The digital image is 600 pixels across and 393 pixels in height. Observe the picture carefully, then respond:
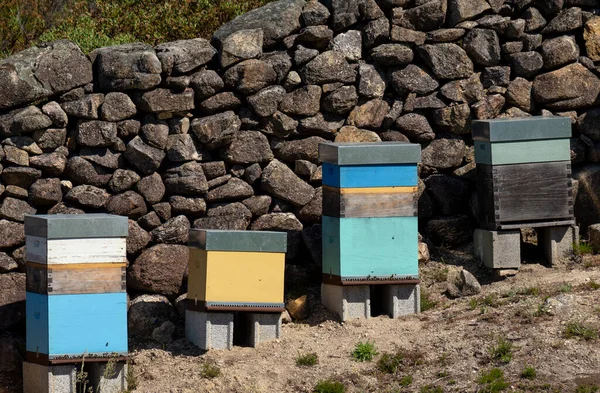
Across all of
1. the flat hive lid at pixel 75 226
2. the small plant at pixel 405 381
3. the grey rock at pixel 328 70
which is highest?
Result: the grey rock at pixel 328 70

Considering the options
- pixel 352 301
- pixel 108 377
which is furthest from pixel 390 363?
pixel 108 377

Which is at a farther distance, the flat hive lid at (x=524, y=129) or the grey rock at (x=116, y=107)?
the flat hive lid at (x=524, y=129)

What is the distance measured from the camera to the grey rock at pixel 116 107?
942 centimetres

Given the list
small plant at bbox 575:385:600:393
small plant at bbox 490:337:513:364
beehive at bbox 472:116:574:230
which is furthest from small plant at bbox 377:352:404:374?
beehive at bbox 472:116:574:230

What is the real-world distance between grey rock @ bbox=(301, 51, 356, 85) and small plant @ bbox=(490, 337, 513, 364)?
112 inches

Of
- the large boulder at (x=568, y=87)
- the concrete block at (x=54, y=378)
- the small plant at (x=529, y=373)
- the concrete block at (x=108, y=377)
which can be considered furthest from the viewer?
the large boulder at (x=568, y=87)

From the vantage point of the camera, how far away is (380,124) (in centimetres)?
1016

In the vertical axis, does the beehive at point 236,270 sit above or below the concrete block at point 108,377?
above

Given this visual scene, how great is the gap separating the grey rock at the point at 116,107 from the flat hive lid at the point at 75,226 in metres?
1.21

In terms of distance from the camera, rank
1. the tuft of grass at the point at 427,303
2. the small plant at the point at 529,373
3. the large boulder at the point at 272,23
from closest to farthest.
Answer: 1. the small plant at the point at 529,373
2. the tuft of grass at the point at 427,303
3. the large boulder at the point at 272,23

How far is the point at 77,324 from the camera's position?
8367mm

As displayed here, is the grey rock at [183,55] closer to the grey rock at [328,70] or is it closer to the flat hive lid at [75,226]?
the grey rock at [328,70]

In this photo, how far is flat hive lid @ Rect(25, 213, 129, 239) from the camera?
8.27 meters

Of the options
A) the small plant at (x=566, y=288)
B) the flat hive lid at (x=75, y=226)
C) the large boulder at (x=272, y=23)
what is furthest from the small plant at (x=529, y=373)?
the large boulder at (x=272, y=23)
